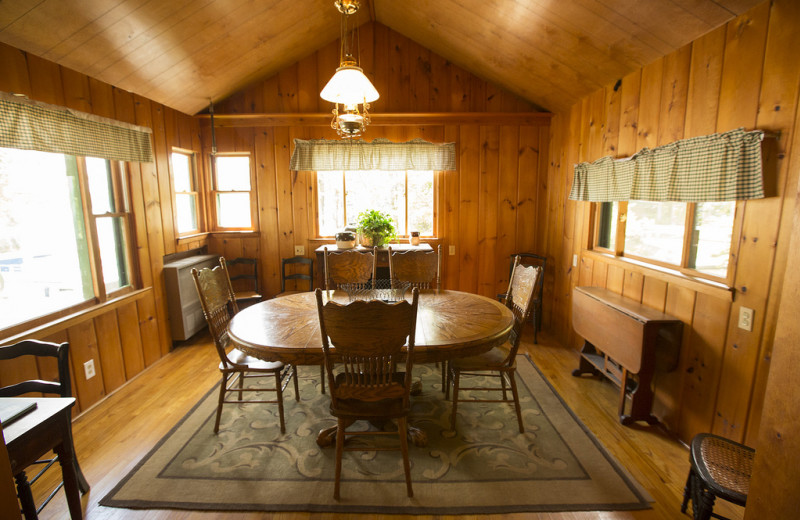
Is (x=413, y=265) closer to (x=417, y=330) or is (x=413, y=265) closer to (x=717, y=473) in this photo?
(x=417, y=330)

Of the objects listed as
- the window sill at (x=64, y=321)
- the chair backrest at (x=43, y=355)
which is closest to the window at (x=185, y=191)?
the window sill at (x=64, y=321)

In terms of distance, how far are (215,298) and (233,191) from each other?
2.34 m

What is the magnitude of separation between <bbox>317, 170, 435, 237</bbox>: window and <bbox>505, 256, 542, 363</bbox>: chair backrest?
1.97 metres

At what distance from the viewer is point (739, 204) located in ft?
6.12

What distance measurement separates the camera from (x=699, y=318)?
209cm

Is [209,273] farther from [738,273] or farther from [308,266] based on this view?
[738,273]

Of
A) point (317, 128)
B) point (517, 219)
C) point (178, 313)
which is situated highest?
point (317, 128)

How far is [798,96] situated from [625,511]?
6.48ft

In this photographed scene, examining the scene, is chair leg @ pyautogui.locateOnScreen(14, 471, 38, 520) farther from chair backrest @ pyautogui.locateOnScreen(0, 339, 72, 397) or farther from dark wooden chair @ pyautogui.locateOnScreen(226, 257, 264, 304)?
dark wooden chair @ pyautogui.locateOnScreen(226, 257, 264, 304)

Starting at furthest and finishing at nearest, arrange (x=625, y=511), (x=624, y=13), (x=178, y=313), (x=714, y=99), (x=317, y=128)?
(x=317, y=128) < (x=178, y=313) < (x=624, y=13) < (x=714, y=99) < (x=625, y=511)

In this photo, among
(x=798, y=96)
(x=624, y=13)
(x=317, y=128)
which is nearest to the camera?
(x=798, y=96)

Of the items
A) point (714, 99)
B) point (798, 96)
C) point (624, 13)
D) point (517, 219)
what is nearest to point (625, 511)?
point (798, 96)

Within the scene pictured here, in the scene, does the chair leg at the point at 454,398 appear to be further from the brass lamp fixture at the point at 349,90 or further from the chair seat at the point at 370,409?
the brass lamp fixture at the point at 349,90

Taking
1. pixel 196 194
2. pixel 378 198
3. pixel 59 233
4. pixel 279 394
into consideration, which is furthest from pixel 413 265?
pixel 196 194
